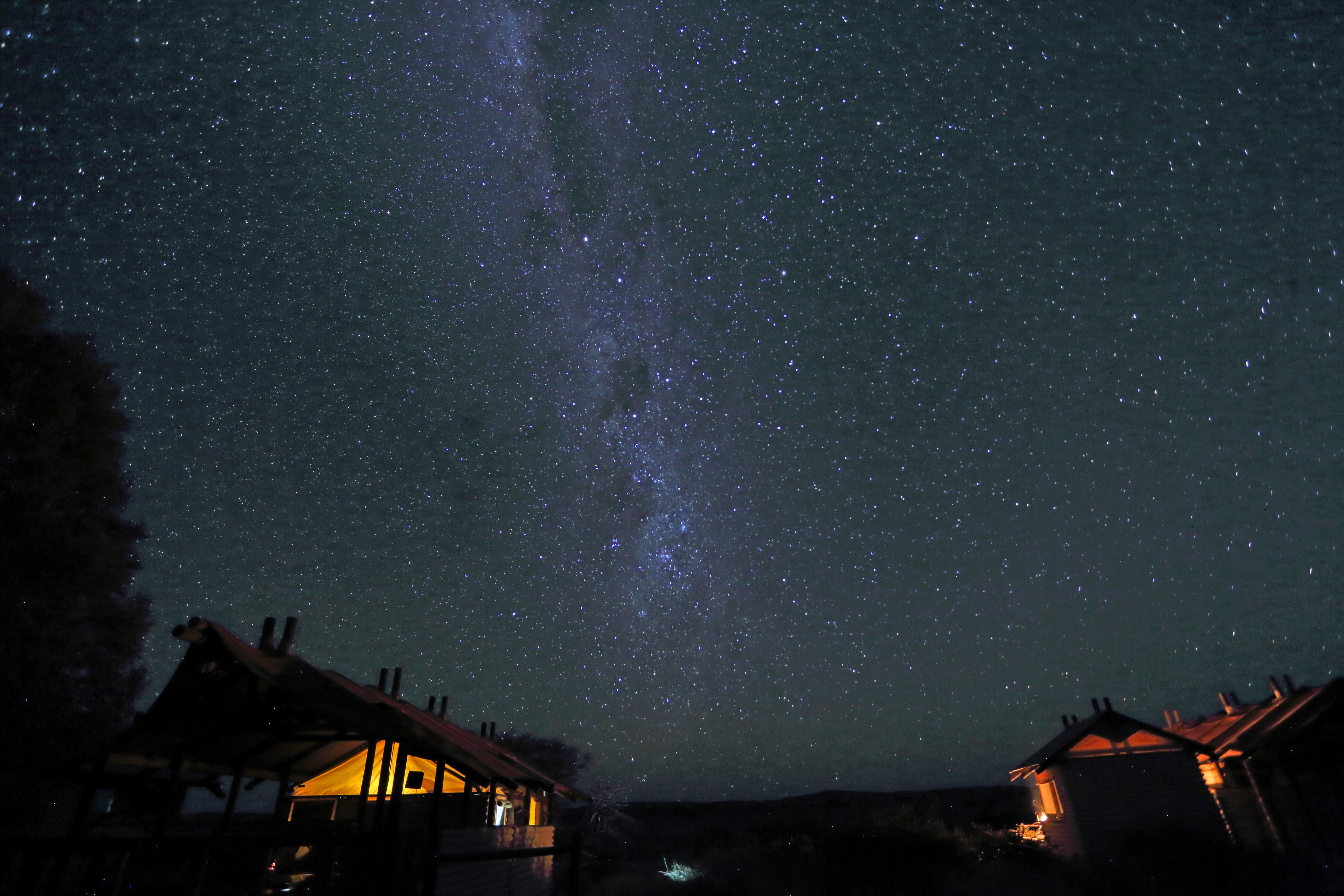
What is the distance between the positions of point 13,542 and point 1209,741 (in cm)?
4218

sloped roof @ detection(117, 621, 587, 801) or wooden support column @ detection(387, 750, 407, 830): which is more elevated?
sloped roof @ detection(117, 621, 587, 801)

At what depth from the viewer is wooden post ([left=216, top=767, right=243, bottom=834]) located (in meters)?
13.1

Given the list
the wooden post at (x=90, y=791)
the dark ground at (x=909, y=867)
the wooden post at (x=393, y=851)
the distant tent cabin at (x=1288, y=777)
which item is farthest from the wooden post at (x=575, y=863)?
the distant tent cabin at (x=1288, y=777)

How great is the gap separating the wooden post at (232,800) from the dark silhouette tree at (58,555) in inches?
198

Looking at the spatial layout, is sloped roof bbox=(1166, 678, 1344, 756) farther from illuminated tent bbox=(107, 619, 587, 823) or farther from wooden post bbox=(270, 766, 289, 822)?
wooden post bbox=(270, 766, 289, 822)

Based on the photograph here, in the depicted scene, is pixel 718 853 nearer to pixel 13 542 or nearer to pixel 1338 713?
pixel 1338 713

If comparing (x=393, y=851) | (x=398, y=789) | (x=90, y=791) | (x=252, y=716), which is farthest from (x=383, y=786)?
(x=393, y=851)

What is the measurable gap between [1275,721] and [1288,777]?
7.06 feet

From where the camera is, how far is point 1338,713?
896 inches

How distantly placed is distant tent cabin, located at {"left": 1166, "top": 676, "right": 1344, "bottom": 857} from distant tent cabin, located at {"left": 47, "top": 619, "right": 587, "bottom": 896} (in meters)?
24.2

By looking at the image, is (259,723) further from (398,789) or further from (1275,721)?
(1275,721)

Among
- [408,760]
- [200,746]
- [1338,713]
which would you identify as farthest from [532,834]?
[1338,713]

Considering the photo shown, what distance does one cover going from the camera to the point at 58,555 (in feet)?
60.2

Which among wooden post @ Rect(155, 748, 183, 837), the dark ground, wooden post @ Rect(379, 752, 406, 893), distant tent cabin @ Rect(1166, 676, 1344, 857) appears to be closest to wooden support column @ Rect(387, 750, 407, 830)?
wooden post @ Rect(379, 752, 406, 893)
